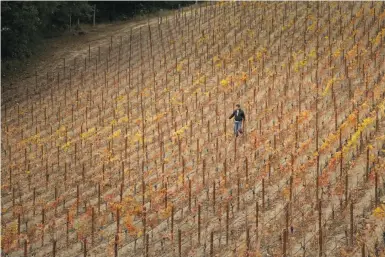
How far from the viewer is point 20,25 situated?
21828mm

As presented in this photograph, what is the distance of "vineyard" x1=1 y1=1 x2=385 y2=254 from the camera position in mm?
7945

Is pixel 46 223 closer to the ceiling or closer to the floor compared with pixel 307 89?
closer to the floor

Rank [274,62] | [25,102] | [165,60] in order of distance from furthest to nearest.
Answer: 1. [165,60]
2. [25,102]
3. [274,62]

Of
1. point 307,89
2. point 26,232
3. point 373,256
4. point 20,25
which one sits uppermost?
point 20,25

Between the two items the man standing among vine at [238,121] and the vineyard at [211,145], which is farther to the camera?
the man standing among vine at [238,121]

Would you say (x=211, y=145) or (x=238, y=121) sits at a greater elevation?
(x=238, y=121)

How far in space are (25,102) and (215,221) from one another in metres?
12.4

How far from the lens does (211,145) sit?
11844 mm

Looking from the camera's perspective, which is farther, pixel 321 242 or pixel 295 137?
pixel 295 137

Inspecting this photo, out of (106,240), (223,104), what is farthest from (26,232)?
(223,104)

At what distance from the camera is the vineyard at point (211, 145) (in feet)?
26.1

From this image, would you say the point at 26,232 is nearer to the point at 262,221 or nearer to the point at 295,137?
the point at 262,221

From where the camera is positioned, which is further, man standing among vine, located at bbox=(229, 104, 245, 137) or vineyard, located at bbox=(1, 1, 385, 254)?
man standing among vine, located at bbox=(229, 104, 245, 137)

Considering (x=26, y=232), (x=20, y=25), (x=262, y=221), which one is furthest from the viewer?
(x=20, y=25)
